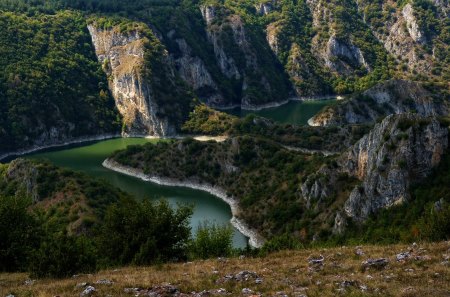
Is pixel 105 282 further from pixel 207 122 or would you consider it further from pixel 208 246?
pixel 207 122

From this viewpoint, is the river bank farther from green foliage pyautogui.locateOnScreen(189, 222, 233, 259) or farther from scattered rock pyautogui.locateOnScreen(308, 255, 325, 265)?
scattered rock pyautogui.locateOnScreen(308, 255, 325, 265)

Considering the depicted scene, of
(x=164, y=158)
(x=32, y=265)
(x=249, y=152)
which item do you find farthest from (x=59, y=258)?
(x=164, y=158)

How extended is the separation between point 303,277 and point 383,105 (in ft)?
544

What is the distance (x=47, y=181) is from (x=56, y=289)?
69.0 metres

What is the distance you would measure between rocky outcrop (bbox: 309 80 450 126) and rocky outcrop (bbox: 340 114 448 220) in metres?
104

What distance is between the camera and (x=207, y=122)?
18638cm

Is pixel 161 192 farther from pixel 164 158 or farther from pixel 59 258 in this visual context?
pixel 59 258

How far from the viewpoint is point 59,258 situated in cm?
3397

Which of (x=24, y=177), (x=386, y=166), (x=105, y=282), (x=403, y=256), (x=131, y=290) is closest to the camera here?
(x=131, y=290)

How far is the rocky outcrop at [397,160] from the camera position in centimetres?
6825

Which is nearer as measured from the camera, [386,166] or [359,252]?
[359,252]

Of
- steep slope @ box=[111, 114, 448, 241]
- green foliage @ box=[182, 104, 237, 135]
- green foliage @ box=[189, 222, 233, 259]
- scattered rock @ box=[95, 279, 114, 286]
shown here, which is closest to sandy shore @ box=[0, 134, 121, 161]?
green foliage @ box=[182, 104, 237, 135]

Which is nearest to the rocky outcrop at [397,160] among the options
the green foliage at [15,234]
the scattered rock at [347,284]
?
the green foliage at [15,234]

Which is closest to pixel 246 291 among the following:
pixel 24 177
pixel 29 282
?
pixel 29 282
